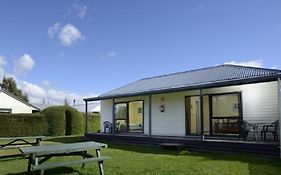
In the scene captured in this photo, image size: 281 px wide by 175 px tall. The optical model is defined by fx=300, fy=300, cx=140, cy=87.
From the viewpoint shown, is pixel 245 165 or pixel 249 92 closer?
pixel 245 165

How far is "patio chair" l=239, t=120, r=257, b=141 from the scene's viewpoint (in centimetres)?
1103

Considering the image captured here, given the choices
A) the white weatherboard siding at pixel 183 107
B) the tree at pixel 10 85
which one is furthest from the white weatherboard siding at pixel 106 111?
the tree at pixel 10 85

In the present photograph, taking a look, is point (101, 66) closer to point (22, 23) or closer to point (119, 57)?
point (119, 57)

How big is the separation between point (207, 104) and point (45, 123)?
12.7m

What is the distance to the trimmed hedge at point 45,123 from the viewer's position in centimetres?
1991

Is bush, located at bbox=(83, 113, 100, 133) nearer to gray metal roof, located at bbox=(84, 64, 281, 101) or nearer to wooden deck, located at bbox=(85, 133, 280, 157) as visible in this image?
gray metal roof, located at bbox=(84, 64, 281, 101)

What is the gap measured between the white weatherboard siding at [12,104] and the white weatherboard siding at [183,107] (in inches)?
583

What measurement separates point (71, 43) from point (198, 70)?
11068 millimetres

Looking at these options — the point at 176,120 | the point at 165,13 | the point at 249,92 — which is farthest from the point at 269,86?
the point at 165,13

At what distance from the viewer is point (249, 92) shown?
12.0 meters

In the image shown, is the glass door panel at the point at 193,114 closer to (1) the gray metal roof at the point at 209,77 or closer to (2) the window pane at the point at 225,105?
(1) the gray metal roof at the point at 209,77

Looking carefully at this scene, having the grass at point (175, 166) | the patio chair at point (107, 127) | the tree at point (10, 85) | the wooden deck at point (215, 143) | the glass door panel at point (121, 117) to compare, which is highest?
the tree at point (10, 85)

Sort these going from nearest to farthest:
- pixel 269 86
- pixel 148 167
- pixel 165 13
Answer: pixel 148 167 → pixel 269 86 → pixel 165 13

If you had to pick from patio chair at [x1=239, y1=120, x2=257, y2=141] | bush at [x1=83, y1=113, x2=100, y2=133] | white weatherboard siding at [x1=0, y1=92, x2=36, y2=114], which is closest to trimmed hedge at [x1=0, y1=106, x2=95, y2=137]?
bush at [x1=83, y1=113, x2=100, y2=133]
